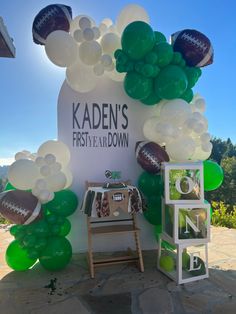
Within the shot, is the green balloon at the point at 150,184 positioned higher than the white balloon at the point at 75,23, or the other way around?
the white balloon at the point at 75,23

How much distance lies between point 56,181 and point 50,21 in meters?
1.87

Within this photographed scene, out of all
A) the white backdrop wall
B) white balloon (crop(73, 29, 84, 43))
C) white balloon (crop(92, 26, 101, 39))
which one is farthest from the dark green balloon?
white balloon (crop(73, 29, 84, 43))

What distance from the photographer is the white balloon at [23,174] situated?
2.97 metres

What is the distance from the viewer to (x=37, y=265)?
11.2 ft

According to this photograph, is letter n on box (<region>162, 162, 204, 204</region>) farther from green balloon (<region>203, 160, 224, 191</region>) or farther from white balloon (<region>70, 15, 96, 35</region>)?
white balloon (<region>70, 15, 96, 35</region>)

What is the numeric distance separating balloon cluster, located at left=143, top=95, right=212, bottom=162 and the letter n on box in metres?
0.47

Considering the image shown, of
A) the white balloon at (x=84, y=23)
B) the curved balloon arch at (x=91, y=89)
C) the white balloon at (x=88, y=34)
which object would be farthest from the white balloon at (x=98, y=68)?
the white balloon at (x=84, y=23)

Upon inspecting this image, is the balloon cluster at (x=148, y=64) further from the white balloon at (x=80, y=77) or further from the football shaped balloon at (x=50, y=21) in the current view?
the football shaped balloon at (x=50, y=21)

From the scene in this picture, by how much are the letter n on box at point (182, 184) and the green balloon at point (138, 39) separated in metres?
1.27

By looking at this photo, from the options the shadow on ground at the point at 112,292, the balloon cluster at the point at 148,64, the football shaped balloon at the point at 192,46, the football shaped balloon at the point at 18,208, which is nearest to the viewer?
the shadow on ground at the point at 112,292

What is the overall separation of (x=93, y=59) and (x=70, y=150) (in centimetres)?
116

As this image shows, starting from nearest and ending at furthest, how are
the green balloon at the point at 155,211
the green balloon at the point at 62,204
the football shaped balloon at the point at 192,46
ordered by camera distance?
the green balloon at the point at 62,204
the football shaped balloon at the point at 192,46
the green balloon at the point at 155,211

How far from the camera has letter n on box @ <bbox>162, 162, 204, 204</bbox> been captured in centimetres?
300

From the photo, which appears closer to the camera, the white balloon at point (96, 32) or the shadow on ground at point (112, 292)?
the shadow on ground at point (112, 292)
